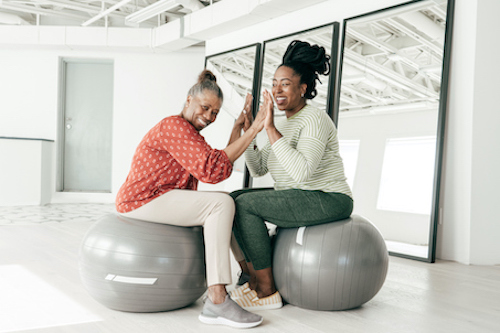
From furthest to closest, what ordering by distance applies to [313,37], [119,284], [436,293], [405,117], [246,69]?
[246,69] → [313,37] → [405,117] → [436,293] → [119,284]

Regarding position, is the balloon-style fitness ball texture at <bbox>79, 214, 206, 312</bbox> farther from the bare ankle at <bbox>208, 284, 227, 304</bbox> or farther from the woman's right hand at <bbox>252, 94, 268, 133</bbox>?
the woman's right hand at <bbox>252, 94, 268, 133</bbox>

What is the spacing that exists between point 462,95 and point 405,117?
479 millimetres

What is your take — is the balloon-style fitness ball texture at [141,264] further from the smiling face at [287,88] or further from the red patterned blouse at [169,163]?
the smiling face at [287,88]

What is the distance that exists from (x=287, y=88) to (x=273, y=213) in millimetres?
669

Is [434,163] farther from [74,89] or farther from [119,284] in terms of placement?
[74,89]

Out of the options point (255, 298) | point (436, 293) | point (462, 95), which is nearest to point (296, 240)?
point (255, 298)

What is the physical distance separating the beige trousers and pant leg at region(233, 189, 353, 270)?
141 millimetres

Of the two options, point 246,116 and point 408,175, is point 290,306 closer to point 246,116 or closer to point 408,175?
point 246,116

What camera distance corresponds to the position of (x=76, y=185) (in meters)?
7.79

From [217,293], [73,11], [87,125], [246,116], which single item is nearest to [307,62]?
[246,116]

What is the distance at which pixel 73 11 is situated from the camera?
309 inches

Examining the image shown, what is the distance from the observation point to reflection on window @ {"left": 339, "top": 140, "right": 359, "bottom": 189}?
4273 millimetres

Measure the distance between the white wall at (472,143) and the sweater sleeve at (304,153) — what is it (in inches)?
74.2

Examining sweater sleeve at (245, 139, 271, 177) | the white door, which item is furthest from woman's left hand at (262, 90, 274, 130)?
the white door
